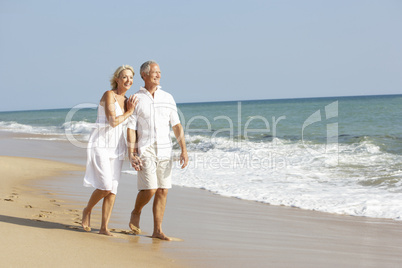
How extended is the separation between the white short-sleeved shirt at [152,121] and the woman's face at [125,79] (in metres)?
0.13

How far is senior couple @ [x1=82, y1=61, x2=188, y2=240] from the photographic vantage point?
4371 millimetres

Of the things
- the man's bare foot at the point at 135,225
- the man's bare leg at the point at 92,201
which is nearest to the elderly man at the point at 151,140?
the man's bare foot at the point at 135,225

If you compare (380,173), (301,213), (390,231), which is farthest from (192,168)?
(390,231)

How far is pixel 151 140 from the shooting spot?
14.6ft

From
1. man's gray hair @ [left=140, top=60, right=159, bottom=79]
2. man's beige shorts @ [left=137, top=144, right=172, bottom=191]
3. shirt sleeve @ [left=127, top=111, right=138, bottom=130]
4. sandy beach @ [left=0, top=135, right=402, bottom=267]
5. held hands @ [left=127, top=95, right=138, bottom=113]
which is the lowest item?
sandy beach @ [left=0, top=135, right=402, bottom=267]

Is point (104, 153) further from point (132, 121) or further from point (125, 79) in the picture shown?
point (125, 79)

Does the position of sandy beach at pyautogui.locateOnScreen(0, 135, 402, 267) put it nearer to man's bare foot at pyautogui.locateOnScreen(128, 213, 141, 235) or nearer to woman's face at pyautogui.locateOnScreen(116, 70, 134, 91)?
man's bare foot at pyautogui.locateOnScreen(128, 213, 141, 235)

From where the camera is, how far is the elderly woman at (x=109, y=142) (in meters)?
4.36

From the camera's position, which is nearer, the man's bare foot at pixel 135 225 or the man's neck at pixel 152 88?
the man's neck at pixel 152 88

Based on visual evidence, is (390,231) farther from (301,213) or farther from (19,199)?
(19,199)

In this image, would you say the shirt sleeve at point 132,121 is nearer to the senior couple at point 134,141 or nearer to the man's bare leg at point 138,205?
the senior couple at point 134,141

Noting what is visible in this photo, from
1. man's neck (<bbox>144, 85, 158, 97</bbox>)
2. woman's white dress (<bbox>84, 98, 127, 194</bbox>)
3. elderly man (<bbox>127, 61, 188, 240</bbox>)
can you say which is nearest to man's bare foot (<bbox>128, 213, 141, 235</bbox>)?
elderly man (<bbox>127, 61, 188, 240</bbox>)

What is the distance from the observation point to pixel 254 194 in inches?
299

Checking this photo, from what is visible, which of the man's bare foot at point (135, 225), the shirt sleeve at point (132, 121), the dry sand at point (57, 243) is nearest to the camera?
the dry sand at point (57, 243)
